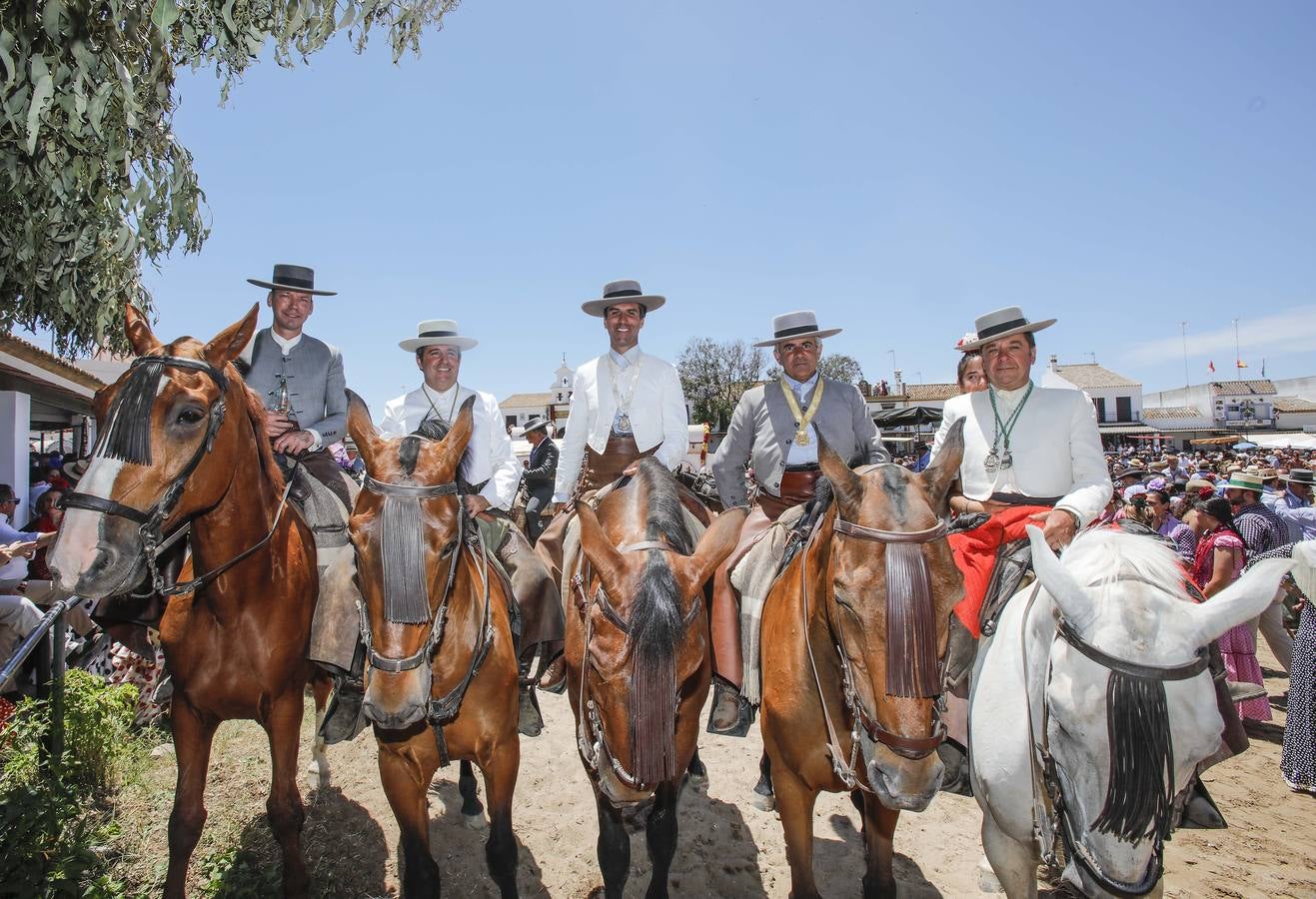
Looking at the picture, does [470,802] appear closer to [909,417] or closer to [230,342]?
[230,342]

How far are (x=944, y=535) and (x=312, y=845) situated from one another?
442 centimetres

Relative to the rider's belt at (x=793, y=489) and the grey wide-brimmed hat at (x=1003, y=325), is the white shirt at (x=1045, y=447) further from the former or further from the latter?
the rider's belt at (x=793, y=489)

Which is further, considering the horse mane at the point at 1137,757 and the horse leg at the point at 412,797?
the horse leg at the point at 412,797

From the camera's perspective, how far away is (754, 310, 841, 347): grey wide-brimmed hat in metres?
4.57

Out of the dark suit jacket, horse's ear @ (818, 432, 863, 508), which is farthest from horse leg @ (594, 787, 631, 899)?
the dark suit jacket

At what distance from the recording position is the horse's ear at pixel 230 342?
3.00m

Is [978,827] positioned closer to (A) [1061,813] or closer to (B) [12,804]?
(A) [1061,813]

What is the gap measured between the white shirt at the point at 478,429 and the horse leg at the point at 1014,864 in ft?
10.6

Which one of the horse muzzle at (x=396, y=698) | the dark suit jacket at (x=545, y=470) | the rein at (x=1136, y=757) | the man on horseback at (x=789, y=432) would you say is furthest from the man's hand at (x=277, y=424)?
the dark suit jacket at (x=545, y=470)

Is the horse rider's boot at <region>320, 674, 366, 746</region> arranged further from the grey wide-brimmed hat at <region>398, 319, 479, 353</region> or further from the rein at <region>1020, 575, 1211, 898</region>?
the rein at <region>1020, 575, 1211, 898</region>

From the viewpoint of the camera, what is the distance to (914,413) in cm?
2400

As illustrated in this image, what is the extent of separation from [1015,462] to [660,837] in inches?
111

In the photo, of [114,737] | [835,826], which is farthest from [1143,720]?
[114,737]

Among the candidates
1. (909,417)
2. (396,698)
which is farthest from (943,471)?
(909,417)
